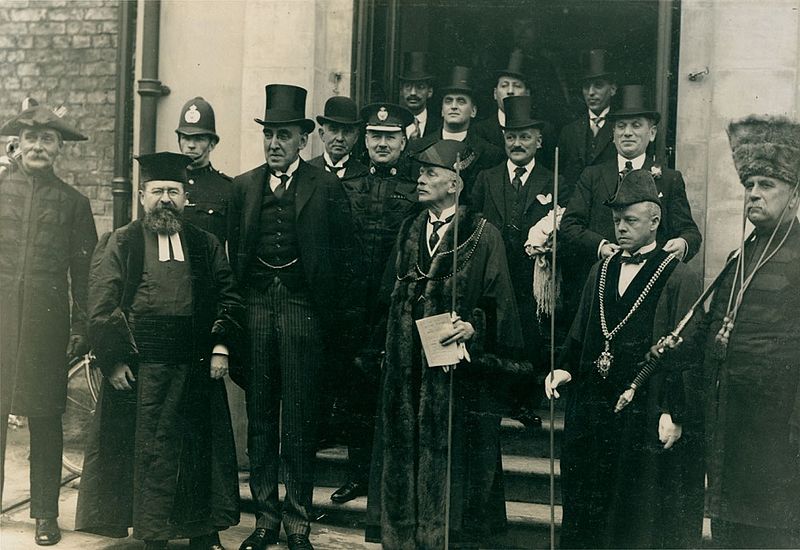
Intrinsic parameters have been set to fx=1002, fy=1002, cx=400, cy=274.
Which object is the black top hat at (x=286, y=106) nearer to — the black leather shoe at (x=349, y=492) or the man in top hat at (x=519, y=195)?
the man in top hat at (x=519, y=195)

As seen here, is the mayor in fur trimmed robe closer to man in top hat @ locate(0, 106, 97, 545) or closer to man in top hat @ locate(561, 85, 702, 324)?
man in top hat @ locate(561, 85, 702, 324)

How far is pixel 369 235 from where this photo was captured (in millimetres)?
6062

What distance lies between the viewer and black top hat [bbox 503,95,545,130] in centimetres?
606

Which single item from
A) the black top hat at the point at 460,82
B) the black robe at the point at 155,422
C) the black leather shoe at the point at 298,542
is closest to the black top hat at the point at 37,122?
the black robe at the point at 155,422

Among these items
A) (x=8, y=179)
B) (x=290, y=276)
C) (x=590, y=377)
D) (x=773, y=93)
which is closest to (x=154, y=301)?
(x=290, y=276)

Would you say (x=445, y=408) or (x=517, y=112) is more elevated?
(x=517, y=112)

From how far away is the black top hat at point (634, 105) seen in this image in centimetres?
585

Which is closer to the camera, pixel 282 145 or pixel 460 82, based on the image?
pixel 282 145

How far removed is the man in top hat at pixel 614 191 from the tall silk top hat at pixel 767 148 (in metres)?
0.50

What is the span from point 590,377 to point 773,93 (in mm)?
2290

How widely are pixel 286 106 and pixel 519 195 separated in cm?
148

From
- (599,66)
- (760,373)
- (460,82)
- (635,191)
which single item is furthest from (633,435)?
(460,82)

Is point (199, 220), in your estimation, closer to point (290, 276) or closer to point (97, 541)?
point (290, 276)

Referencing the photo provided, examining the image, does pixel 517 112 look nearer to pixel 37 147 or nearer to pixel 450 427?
pixel 450 427
